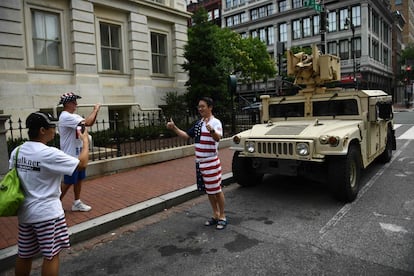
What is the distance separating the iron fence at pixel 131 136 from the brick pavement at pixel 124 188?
0.74 metres

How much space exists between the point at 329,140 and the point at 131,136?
286 inches

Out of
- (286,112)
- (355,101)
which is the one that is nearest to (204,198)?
(286,112)

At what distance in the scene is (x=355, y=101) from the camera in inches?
267

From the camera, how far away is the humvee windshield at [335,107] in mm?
6809

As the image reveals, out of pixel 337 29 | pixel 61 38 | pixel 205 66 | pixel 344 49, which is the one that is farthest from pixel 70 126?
pixel 337 29

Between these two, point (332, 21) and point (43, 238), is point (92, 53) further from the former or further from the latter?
point (332, 21)

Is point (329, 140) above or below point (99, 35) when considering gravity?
below

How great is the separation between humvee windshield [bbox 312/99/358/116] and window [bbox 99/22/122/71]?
988 centimetres

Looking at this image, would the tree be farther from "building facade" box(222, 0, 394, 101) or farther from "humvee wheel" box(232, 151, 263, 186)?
"building facade" box(222, 0, 394, 101)

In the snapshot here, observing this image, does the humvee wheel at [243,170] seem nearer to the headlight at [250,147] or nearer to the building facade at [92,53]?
the headlight at [250,147]

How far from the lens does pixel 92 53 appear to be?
1352 centimetres

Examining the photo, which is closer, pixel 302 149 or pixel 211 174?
pixel 211 174

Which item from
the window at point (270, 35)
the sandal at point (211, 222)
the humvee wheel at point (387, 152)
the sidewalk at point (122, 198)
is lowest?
the sandal at point (211, 222)

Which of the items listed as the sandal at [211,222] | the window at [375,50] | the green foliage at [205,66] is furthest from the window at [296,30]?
the sandal at [211,222]
